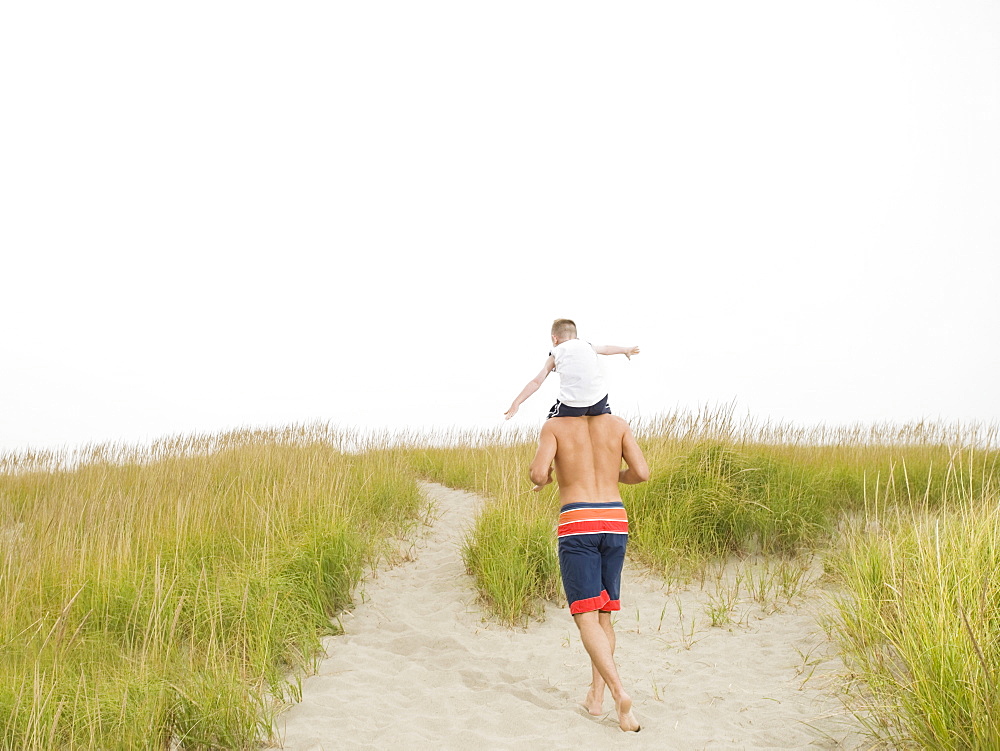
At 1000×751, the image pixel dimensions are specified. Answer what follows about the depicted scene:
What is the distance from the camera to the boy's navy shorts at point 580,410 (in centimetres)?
415

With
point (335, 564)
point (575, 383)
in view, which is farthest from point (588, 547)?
→ point (335, 564)

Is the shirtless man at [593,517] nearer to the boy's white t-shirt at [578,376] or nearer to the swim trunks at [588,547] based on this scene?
the swim trunks at [588,547]

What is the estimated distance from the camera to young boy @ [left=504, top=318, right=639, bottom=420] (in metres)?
4.12

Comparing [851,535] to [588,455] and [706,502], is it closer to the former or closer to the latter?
[706,502]

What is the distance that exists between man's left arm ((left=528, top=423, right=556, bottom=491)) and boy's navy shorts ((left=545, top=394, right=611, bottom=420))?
0.34 feet

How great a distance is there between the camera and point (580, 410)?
415 cm

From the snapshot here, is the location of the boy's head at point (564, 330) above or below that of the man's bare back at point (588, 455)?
above

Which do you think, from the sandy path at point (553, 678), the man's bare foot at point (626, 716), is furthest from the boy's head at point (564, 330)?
the sandy path at point (553, 678)

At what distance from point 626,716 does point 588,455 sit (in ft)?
4.94

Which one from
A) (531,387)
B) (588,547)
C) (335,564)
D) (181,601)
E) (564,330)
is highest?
(564,330)

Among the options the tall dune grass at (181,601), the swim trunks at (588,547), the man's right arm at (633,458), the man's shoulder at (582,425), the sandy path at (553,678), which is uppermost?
the man's shoulder at (582,425)

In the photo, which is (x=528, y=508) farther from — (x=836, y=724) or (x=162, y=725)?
(x=162, y=725)

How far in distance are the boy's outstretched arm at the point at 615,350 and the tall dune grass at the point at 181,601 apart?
8.61ft

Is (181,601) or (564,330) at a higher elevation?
(564,330)
